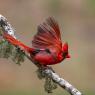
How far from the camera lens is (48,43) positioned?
220 inches

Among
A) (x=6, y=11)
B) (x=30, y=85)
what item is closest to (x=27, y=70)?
(x=30, y=85)

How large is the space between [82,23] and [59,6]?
58 cm

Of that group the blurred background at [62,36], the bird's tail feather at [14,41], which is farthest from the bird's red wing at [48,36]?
the blurred background at [62,36]

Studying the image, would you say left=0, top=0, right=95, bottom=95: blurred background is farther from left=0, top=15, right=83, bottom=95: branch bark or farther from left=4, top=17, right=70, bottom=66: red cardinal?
left=4, top=17, right=70, bottom=66: red cardinal

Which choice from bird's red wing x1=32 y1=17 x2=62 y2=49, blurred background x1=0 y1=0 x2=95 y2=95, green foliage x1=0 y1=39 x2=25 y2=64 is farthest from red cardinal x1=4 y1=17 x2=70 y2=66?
blurred background x1=0 y1=0 x2=95 y2=95

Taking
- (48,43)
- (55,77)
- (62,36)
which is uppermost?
(62,36)

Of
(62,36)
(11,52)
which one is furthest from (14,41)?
(62,36)

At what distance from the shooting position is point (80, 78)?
12336 mm

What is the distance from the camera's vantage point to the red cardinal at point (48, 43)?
5.59m

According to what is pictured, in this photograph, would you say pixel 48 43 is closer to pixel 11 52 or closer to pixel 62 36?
pixel 11 52

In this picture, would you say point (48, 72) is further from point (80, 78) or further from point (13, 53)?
point (80, 78)

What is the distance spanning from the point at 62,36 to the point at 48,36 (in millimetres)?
8032

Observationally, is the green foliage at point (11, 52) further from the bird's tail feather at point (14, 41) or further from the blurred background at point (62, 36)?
the blurred background at point (62, 36)

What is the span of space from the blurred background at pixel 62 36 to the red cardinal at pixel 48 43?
17.6 feet
